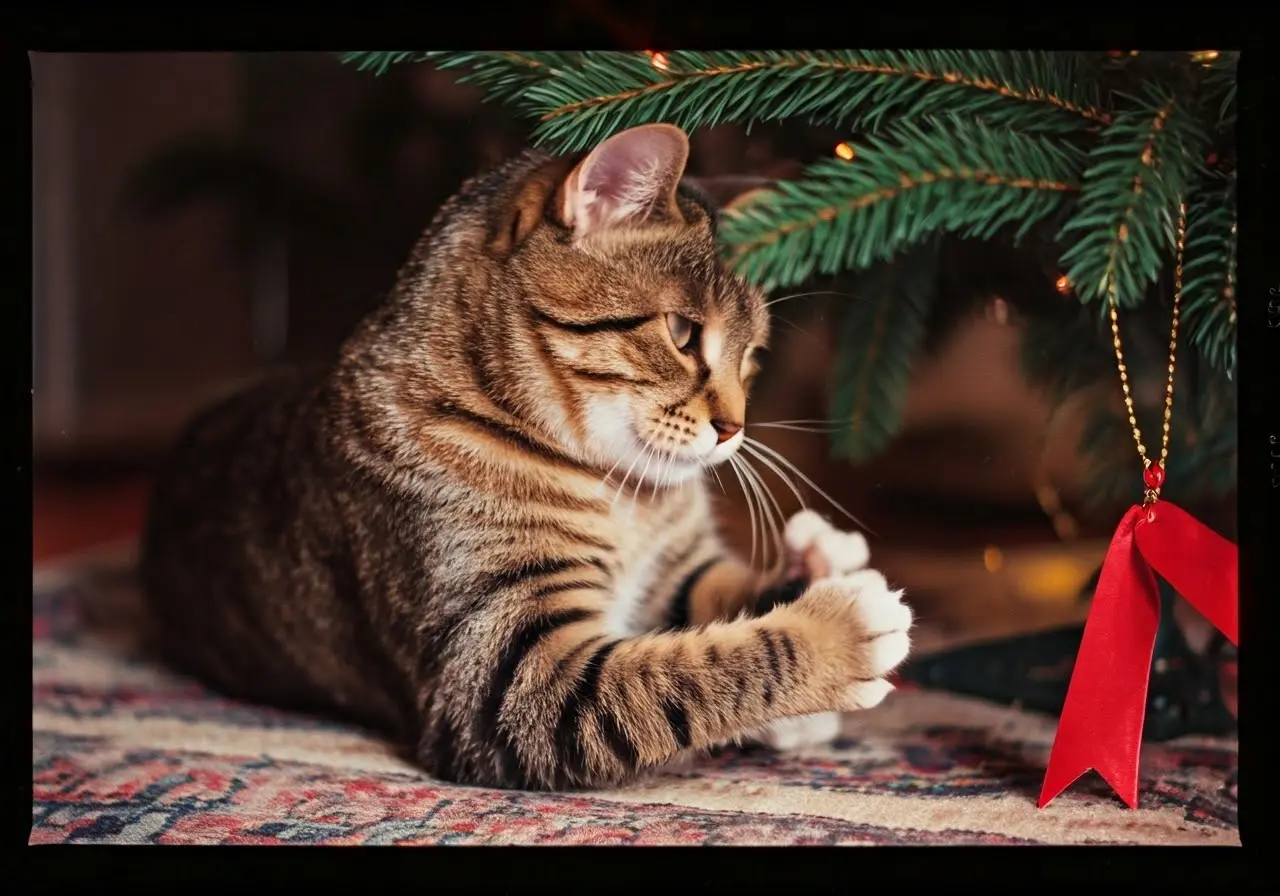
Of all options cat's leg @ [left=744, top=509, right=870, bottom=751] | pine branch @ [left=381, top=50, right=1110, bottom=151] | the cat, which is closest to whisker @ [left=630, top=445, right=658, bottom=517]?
the cat

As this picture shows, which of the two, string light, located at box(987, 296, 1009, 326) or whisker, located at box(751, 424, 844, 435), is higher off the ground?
string light, located at box(987, 296, 1009, 326)

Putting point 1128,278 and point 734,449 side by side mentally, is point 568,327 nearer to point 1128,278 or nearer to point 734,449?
point 734,449

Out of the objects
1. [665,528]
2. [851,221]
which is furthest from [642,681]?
[851,221]

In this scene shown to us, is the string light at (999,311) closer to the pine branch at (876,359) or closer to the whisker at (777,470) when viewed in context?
the pine branch at (876,359)

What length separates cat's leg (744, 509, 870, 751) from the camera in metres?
0.78

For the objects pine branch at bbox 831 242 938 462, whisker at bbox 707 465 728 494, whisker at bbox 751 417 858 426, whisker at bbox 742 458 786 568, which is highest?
pine branch at bbox 831 242 938 462

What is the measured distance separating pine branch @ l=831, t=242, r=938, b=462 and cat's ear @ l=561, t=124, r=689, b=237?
0.54 ft

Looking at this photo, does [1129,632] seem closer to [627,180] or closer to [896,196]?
[896,196]

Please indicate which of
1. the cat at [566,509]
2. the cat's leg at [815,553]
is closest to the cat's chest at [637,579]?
the cat at [566,509]

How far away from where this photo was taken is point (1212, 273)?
2.43 ft

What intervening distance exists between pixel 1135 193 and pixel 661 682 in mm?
448

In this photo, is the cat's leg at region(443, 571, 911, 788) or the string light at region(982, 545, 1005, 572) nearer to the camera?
the cat's leg at region(443, 571, 911, 788)

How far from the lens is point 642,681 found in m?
0.71

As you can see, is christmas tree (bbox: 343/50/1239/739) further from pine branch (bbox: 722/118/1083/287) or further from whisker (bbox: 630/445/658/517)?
whisker (bbox: 630/445/658/517)
